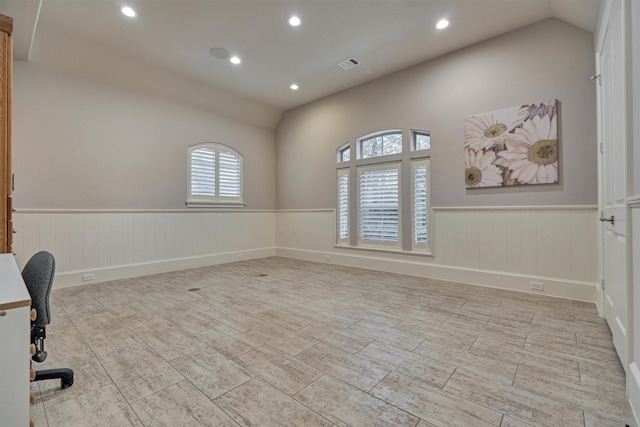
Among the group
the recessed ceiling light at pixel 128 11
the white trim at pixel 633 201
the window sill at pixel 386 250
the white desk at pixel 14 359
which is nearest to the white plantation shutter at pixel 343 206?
the window sill at pixel 386 250

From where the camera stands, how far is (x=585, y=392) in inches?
61.4

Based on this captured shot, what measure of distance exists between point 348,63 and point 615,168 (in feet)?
11.7

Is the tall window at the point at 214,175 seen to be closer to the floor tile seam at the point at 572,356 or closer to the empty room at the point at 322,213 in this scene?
the empty room at the point at 322,213

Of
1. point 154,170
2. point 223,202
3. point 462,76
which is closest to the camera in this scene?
point 462,76

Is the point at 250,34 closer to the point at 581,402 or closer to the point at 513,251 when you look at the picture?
the point at 513,251

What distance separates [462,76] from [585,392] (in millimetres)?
3900

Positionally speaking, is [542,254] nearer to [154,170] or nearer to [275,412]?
[275,412]

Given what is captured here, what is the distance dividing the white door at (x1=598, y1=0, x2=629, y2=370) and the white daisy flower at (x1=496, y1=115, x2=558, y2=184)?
71 cm

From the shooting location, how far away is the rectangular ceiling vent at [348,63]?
430 cm

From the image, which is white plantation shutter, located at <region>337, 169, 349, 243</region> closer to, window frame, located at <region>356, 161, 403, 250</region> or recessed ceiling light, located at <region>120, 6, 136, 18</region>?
window frame, located at <region>356, 161, 403, 250</region>

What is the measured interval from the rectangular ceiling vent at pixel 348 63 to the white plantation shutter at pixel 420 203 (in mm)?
1819

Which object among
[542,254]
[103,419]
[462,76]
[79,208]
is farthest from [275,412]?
[462,76]

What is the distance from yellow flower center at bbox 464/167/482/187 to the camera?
382 cm

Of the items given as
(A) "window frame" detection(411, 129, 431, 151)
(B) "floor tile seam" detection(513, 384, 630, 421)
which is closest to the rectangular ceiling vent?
(A) "window frame" detection(411, 129, 431, 151)
